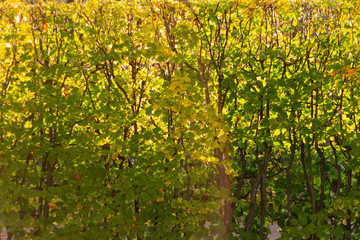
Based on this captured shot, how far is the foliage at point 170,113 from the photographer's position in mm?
3422

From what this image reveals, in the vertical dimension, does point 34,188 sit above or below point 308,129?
below

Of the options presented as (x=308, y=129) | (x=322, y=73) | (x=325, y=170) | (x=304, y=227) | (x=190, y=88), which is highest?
(x=322, y=73)

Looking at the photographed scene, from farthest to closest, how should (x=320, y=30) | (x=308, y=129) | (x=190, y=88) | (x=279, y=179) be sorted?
(x=279, y=179)
(x=320, y=30)
(x=308, y=129)
(x=190, y=88)

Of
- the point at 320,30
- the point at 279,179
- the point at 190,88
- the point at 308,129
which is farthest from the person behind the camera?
the point at 279,179

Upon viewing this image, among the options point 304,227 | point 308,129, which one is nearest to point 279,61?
point 308,129

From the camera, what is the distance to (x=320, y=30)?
364 cm

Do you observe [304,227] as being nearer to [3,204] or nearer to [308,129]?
[308,129]

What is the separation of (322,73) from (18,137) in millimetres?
2804

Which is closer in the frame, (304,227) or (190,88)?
(190,88)

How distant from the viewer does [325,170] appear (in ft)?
12.6

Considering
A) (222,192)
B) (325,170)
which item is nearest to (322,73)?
(325,170)

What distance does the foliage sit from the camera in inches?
135

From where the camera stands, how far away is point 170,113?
3633 mm

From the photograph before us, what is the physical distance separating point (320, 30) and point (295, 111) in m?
0.80
